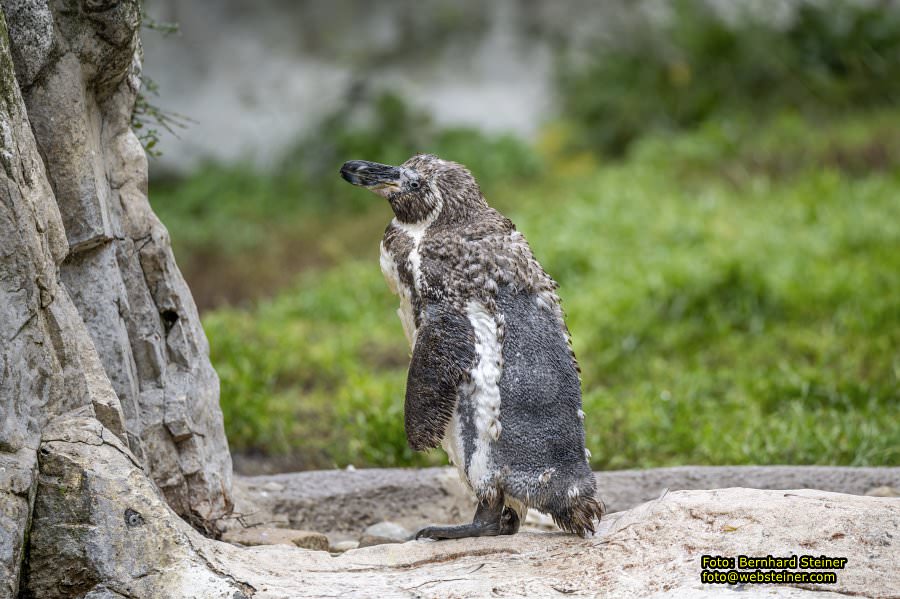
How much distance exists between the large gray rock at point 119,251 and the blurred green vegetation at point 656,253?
1372mm

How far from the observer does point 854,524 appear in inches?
102

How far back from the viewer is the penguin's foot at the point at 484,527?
3076mm

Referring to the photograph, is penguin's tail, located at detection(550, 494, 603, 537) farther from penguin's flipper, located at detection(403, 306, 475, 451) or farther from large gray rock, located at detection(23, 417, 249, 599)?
large gray rock, located at detection(23, 417, 249, 599)

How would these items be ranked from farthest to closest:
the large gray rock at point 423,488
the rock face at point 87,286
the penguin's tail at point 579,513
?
the large gray rock at point 423,488 < the penguin's tail at point 579,513 < the rock face at point 87,286

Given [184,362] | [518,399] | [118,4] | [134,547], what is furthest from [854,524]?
[118,4]

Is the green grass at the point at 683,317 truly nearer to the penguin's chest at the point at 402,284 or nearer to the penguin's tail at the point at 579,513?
the penguin's chest at the point at 402,284

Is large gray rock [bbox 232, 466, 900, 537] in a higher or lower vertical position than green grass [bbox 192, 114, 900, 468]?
lower

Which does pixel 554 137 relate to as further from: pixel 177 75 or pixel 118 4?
pixel 118 4

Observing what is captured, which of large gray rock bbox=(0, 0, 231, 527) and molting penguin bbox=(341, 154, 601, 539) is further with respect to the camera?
molting penguin bbox=(341, 154, 601, 539)

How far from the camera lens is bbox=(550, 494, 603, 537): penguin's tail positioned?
9.48 feet

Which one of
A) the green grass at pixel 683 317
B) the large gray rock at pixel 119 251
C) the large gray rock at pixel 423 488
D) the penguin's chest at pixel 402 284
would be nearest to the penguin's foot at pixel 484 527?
the penguin's chest at pixel 402 284

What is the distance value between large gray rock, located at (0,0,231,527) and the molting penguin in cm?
82


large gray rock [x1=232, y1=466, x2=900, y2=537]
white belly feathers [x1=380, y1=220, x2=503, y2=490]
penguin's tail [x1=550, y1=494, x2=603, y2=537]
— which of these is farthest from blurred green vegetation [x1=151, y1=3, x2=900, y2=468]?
penguin's tail [x1=550, y1=494, x2=603, y2=537]

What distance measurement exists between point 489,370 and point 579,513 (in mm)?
488
